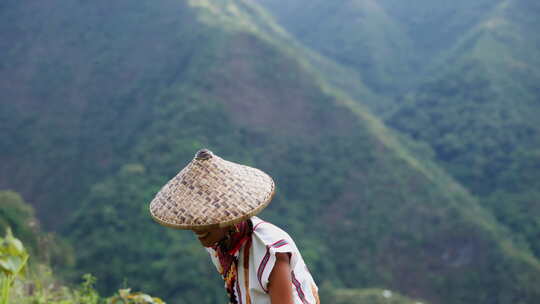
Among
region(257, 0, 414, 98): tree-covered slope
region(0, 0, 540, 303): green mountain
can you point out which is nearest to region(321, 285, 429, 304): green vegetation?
region(0, 0, 540, 303): green mountain

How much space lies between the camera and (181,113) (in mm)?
19047

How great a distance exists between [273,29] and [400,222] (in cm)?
1684

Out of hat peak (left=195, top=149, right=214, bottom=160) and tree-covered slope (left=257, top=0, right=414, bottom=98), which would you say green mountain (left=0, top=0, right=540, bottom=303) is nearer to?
tree-covered slope (left=257, top=0, right=414, bottom=98)

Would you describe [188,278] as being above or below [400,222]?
below

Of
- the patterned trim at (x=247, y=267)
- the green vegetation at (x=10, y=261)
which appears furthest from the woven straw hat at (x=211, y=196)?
the green vegetation at (x=10, y=261)

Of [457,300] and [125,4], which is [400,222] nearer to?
[457,300]

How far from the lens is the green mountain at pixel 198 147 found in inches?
611

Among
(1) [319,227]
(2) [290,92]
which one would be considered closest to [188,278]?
(1) [319,227]

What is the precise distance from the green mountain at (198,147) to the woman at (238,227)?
1289cm

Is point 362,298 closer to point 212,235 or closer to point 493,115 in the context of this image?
point 212,235

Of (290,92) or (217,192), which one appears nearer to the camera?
(217,192)

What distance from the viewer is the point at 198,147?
17.8 meters

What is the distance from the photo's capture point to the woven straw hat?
159cm

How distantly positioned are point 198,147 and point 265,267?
16439 mm
